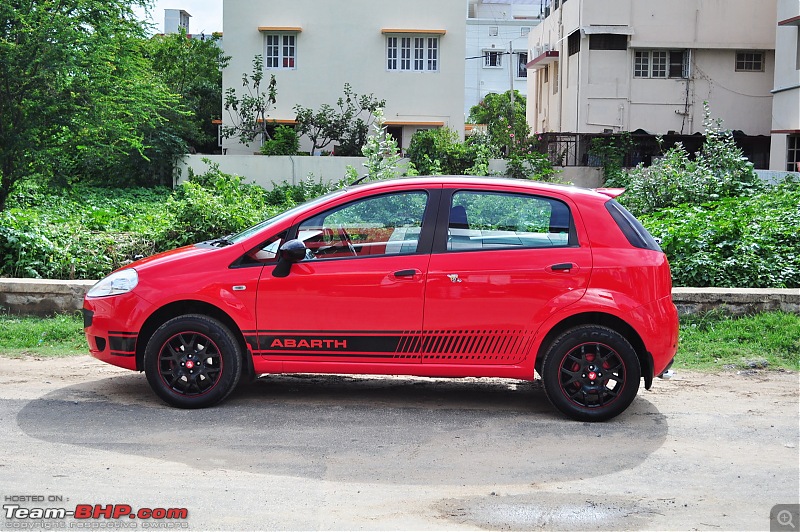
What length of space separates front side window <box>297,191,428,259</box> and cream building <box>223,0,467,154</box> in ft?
85.2

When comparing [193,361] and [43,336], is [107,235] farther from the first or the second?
[193,361]

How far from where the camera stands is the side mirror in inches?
270

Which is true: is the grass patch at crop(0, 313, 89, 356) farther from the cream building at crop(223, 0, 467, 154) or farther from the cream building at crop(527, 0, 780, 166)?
the cream building at crop(527, 0, 780, 166)

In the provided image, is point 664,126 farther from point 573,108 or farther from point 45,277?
point 45,277

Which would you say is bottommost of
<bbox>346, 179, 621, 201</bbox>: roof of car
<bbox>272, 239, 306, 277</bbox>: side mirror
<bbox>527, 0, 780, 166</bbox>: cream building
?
<bbox>272, 239, 306, 277</bbox>: side mirror

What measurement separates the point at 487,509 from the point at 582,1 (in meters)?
30.8

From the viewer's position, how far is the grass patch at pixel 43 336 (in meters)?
9.00

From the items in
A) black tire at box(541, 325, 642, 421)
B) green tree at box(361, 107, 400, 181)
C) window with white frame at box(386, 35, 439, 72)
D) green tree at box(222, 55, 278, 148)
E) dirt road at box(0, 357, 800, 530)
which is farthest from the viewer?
window with white frame at box(386, 35, 439, 72)

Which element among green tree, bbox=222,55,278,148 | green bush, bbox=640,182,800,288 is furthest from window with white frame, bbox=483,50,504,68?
green bush, bbox=640,182,800,288

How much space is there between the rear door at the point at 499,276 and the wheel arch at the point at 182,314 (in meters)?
1.37

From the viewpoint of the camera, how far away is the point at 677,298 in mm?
9758

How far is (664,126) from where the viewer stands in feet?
112

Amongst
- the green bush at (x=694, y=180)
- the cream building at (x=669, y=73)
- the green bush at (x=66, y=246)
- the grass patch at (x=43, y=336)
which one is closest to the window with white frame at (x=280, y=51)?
the cream building at (x=669, y=73)

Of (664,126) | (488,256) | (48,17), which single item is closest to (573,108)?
(664,126)
